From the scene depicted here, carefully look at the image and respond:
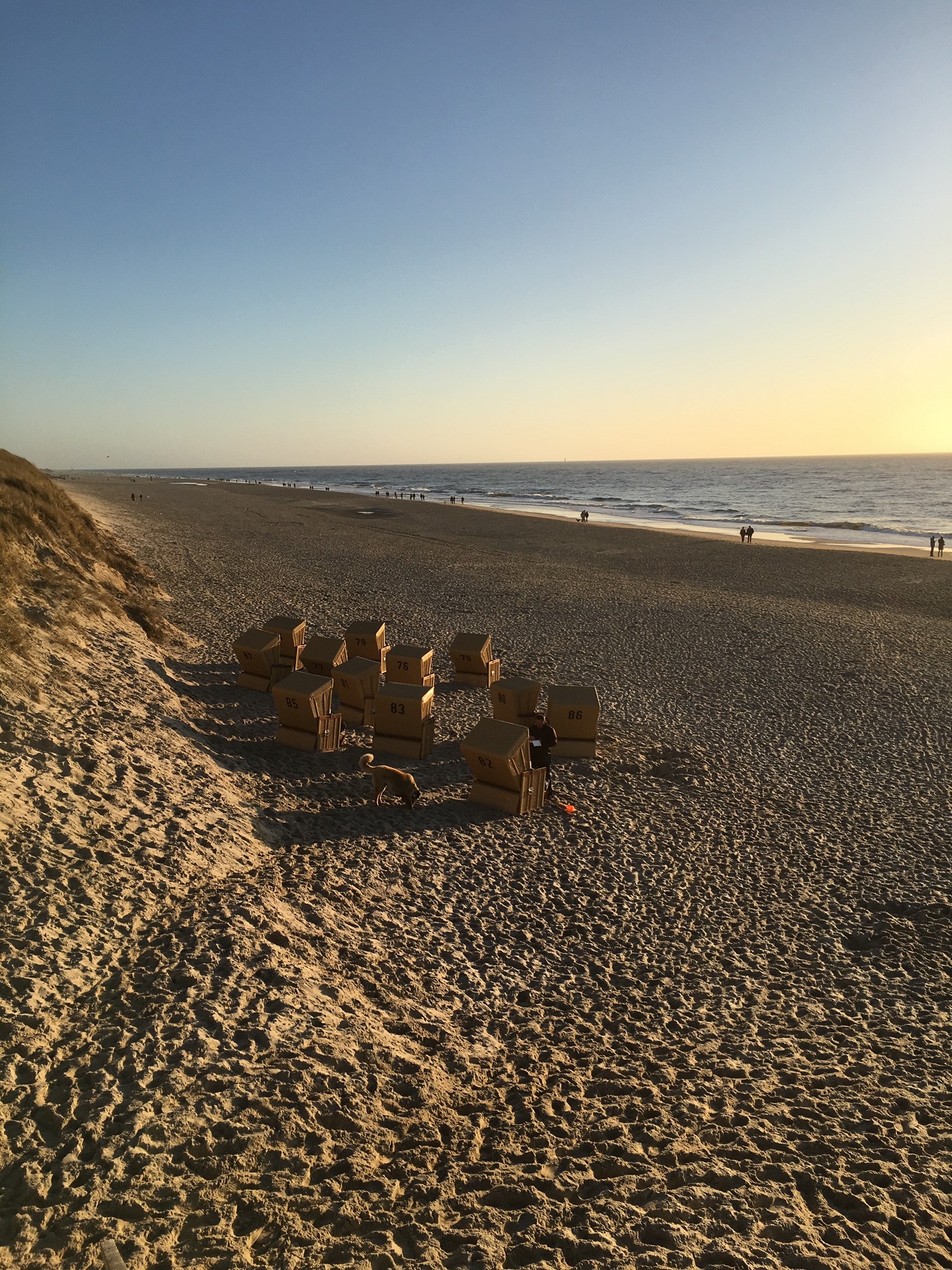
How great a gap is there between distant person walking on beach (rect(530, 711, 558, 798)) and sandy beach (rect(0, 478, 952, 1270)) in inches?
19.5

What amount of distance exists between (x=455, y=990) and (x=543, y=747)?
414cm

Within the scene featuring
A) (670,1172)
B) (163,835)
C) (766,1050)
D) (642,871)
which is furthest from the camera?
(642,871)

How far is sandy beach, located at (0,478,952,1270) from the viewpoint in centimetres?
357

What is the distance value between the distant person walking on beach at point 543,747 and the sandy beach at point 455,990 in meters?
0.50

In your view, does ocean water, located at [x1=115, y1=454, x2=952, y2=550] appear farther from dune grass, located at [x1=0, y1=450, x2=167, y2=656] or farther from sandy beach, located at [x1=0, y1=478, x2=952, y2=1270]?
sandy beach, located at [x1=0, y1=478, x2=952, y2=1270]

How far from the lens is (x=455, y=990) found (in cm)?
558

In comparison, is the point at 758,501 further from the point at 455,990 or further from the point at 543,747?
the point at 455,990

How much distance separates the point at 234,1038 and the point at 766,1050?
363 cm

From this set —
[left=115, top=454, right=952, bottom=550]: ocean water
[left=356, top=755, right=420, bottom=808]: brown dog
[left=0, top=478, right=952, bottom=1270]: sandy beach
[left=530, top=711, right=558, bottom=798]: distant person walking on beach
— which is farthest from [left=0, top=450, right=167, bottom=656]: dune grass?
[left=115, top=454, right=952, bottom=550]: ocean water

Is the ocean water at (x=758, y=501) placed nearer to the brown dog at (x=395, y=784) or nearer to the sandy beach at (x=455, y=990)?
the sandy beach at (x=455, y=990)

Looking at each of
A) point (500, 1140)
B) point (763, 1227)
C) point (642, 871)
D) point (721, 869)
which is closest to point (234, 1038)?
point (500, 1140)

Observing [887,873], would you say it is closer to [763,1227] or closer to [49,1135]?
[763,1227]

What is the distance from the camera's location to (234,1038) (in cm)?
441

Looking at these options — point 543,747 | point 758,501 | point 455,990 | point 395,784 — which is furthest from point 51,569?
point 758,501
